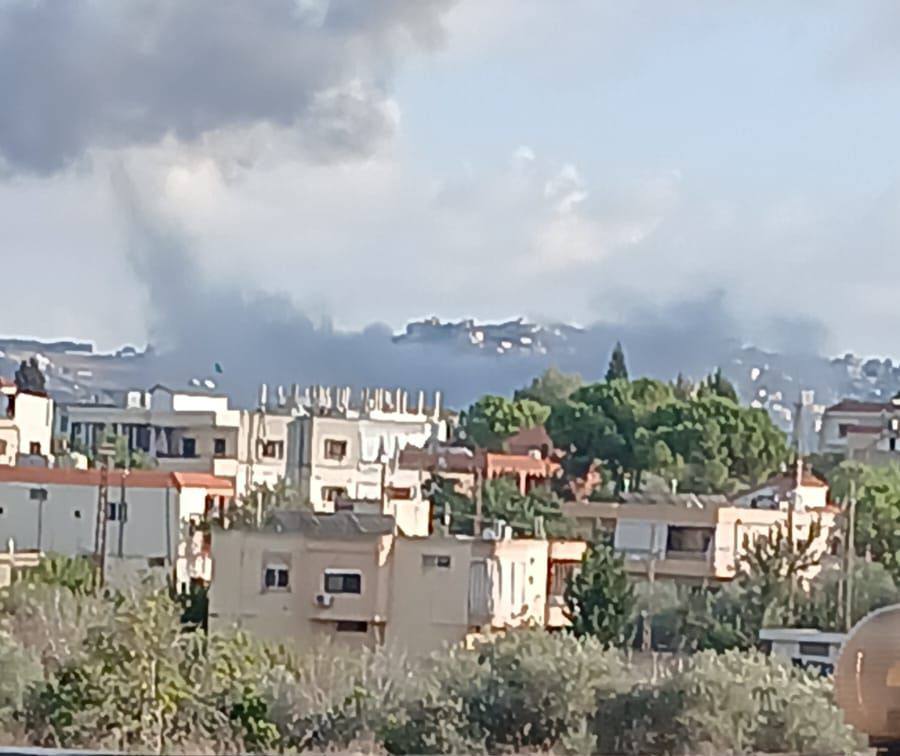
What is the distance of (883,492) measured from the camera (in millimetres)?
7352

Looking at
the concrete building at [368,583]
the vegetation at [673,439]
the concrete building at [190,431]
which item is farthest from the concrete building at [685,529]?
the concrete building at [190,431]

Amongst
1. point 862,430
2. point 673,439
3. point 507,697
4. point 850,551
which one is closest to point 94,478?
point 850,551

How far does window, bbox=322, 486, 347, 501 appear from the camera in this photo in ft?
25.2

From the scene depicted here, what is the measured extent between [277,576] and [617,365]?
795 centimetres

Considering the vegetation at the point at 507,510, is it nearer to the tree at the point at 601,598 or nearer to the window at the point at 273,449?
the tree at the point at 601,598

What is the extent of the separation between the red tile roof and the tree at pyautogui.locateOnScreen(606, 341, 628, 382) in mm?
5614

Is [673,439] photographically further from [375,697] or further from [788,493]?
[375,697]

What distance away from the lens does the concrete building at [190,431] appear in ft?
28.1

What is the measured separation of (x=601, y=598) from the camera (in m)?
5.76

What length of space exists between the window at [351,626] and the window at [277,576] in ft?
0.85

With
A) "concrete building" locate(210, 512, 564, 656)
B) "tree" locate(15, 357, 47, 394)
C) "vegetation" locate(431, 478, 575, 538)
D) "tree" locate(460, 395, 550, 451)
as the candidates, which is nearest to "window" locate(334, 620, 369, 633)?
"concrete building" locate(210, 512, 564, 656)

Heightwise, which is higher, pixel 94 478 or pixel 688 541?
pixel 94 478

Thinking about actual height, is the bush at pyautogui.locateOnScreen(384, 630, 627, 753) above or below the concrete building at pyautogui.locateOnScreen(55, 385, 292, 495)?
below

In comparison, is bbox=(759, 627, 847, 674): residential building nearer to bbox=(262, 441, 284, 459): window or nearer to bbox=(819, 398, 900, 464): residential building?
bbox=(262, 441, 284, 459): window
